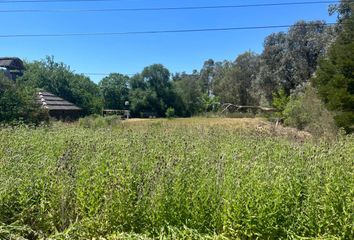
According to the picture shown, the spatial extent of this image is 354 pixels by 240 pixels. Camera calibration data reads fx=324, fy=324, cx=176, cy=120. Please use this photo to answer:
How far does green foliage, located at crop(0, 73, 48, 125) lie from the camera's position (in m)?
16.2

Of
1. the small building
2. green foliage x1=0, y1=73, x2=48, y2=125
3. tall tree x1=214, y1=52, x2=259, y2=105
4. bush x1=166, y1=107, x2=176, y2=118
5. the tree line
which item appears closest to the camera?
the tree line

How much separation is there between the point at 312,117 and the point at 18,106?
14.5 meters

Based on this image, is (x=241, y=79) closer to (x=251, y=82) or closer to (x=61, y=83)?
(x=251, y=82)

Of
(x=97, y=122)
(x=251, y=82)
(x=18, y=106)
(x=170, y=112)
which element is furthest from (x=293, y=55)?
(x=18, y=106)

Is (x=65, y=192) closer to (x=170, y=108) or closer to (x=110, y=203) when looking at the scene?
(x=110, y=203)

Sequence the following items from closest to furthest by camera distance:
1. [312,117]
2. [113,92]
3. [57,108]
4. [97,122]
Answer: [312,117]
[97,122]
[57,108]
[113,92]

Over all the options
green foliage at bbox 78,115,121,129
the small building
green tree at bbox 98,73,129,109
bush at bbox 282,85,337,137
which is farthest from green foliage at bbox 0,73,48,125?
green tree at bbox 98,73,129,109

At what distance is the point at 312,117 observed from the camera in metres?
15.3

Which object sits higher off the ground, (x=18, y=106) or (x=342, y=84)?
(x=342, y=84)

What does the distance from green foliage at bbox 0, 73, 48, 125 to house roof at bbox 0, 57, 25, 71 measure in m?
15.7

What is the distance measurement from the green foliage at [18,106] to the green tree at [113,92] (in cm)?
2879

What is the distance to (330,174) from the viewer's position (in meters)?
2.89

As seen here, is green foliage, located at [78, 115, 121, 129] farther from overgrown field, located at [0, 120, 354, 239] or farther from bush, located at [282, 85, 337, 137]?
overgrown field, located at [0, 120, 354, 239]

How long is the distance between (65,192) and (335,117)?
12402 mm
